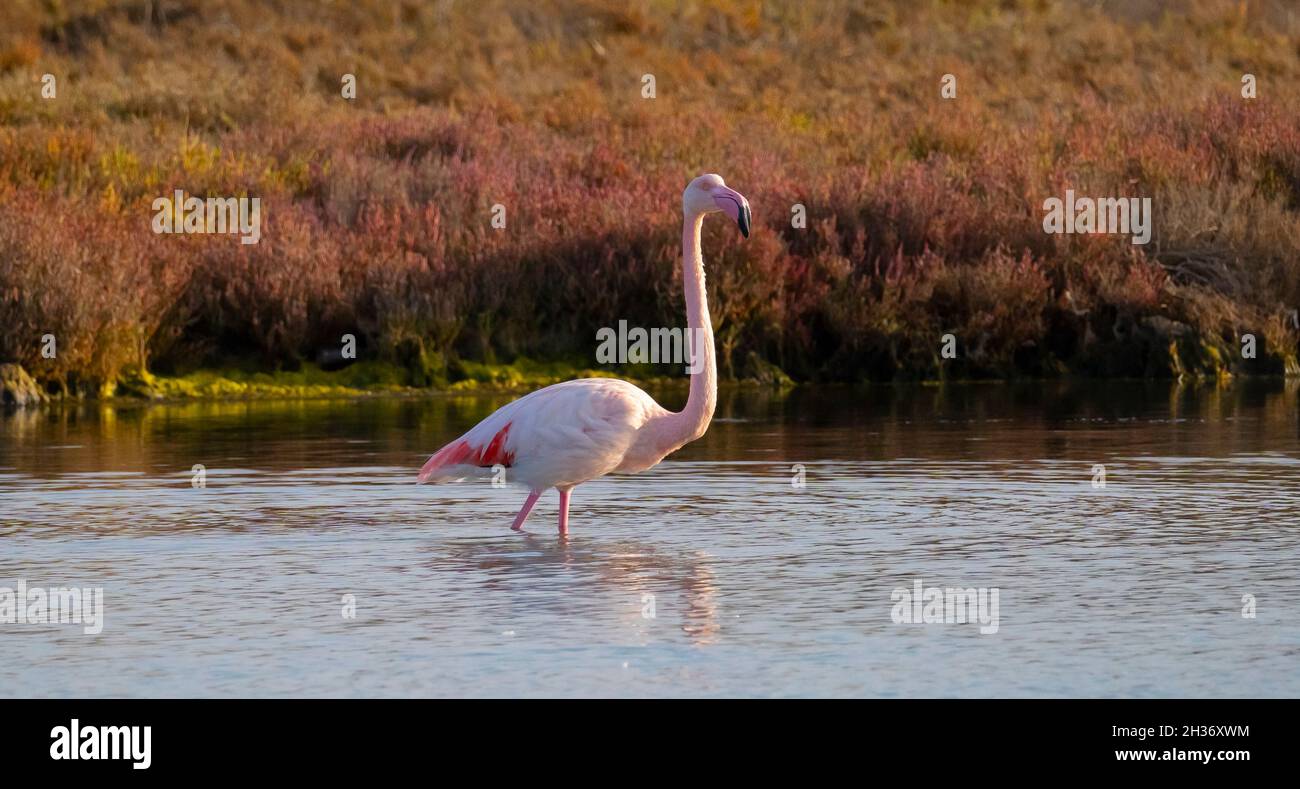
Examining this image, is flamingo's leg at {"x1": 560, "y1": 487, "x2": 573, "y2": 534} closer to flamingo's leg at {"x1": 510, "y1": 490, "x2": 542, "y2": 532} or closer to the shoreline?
flamingo's leg at {"x1": 510, "y1": 490, "x2": 542, "y2": 532}

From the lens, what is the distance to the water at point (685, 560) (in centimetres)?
679

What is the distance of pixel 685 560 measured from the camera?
907 cm

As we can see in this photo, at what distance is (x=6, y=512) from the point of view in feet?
34.3

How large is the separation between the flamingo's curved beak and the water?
4.66 feet

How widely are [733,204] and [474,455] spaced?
5.52ft

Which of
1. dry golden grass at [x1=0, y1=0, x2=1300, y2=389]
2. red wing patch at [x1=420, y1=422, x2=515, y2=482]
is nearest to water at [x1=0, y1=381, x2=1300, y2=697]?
red wing patch at [x1=420, y1=422, x2=515, y2=482]

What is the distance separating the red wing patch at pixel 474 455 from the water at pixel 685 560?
0.98 feet

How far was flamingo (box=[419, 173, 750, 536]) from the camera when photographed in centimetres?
956

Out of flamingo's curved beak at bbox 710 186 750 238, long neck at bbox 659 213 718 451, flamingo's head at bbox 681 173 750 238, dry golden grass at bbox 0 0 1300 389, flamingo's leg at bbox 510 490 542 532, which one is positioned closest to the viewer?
flamingo's curved beak at bbox 710 186 750 238

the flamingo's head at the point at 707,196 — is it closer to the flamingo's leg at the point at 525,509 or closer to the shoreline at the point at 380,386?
the flamingo's leg at the point at 525,509

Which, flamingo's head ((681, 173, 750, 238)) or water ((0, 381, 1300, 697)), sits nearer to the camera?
water ((0, 381, 1300, 697))

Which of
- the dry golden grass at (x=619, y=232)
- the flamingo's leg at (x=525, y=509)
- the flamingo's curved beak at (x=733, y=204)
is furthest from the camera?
the dry golden grass at (x=619, y=232)

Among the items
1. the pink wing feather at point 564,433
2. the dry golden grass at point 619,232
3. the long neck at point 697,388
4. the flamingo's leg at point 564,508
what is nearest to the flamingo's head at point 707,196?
the long neck at point 697,388

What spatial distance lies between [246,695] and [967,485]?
5.76m
